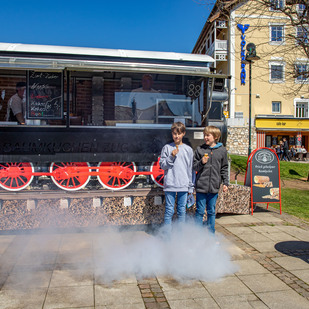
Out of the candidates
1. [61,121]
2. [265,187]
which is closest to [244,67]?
[265,187]

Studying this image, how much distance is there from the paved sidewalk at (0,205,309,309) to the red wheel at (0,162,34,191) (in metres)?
0.81

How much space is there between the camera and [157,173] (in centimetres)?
603

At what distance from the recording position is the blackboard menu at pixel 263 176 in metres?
7.29

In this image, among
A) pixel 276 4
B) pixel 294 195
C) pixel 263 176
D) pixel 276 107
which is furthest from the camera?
pixel 276 107

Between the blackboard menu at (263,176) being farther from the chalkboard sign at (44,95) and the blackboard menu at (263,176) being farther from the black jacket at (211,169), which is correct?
the chalkboard sign at (44,95)

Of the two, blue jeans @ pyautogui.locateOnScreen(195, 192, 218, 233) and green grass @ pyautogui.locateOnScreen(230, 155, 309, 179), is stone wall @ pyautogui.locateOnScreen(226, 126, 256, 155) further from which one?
blue jeans @ pyautogui.locateOnScreen(195, 192, 218, 233)

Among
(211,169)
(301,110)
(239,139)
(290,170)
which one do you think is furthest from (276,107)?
(211,169)

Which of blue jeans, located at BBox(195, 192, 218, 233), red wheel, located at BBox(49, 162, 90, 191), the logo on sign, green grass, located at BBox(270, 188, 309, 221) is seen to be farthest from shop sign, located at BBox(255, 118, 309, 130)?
blue jeans, located at BBox(195, 192, 218, 233)

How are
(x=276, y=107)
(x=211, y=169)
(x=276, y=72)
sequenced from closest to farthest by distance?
1. (x=211, y=169)
2. (x=276, y=72)
3. (x=276, y=107)

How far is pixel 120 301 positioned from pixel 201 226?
74.8 inches

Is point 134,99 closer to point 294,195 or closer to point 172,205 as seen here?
point 172,205

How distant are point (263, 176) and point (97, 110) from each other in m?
4.05

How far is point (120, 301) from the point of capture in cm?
324

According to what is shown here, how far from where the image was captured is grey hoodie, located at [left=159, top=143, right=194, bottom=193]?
4680 millimetres
